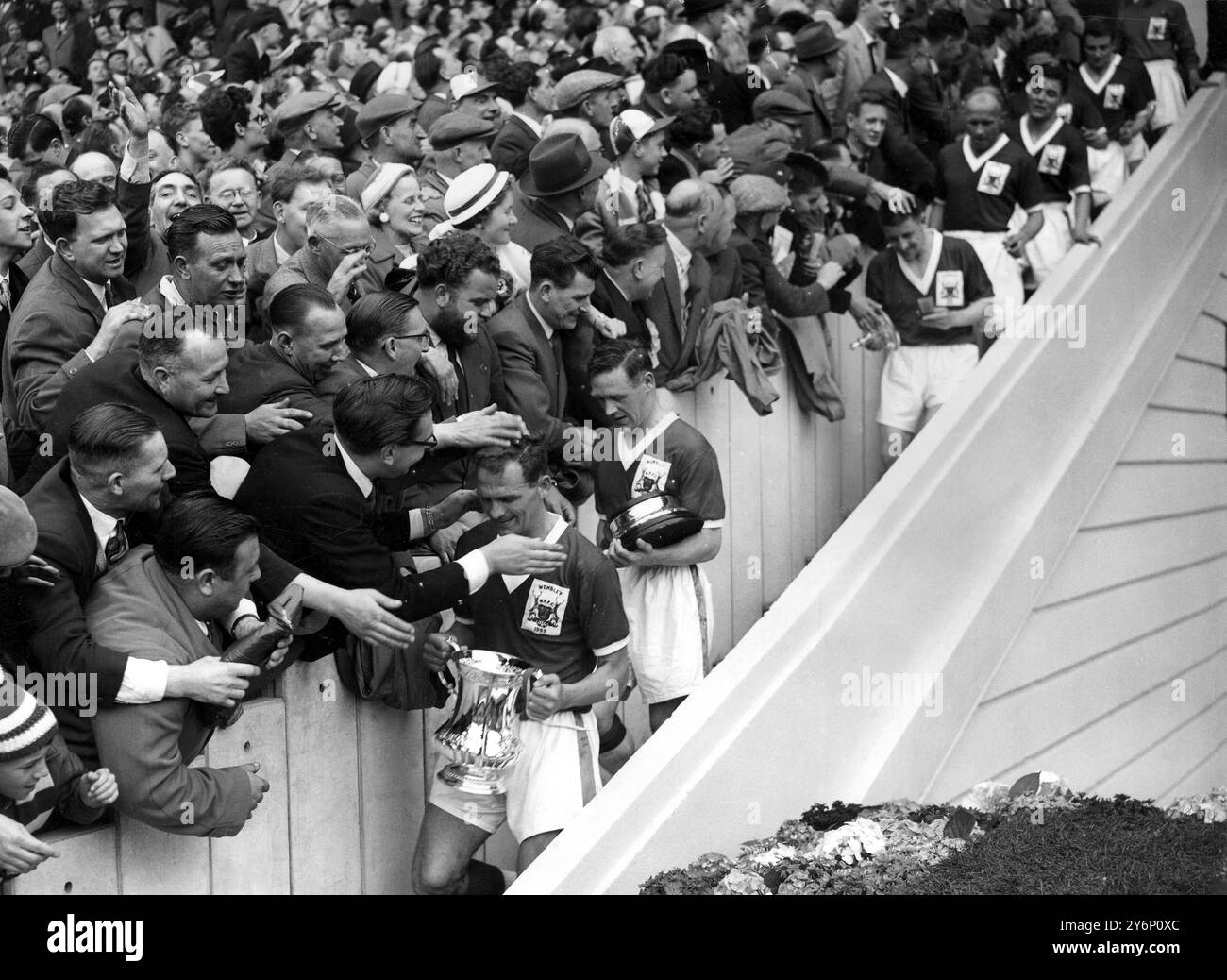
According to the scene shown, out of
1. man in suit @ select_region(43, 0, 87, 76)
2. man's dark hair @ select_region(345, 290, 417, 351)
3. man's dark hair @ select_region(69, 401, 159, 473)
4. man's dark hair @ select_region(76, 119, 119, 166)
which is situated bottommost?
man in suit @ select_region(43, 0, 87, 76)

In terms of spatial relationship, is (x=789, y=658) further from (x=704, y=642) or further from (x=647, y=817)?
(x=647, y=817)

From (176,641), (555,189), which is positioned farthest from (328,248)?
(176,641)

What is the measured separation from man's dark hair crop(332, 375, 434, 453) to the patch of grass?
197 centimetres

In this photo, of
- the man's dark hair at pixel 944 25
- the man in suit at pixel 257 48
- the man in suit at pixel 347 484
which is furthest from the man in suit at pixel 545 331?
the man's dark hair at pixel 944 25

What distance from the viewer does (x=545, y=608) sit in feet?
18.6

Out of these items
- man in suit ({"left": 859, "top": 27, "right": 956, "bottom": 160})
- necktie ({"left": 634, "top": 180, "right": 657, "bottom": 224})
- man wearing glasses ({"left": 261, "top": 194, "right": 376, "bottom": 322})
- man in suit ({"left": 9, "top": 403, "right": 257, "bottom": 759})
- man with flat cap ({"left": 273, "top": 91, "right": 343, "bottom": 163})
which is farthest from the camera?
man in suit ({"left": 859, "top": 27, "right": 956, "bottom": 160})

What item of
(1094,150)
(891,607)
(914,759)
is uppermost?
(1094,150)

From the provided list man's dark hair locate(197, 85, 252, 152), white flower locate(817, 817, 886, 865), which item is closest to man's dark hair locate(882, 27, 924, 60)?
man's dark hair locate(197, 85, 252, 152)

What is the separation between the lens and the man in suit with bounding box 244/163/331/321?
629 cm

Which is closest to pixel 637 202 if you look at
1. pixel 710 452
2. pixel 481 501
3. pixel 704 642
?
pixel 710 452

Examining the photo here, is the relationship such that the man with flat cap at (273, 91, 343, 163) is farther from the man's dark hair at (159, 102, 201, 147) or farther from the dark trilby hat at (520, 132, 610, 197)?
the dark trilby hat at (520, 132, 610, 197)

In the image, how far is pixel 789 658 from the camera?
6.78 metres

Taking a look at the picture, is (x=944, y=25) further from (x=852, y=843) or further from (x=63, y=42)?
(x=852, y=843)

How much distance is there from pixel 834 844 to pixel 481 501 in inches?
60.3
